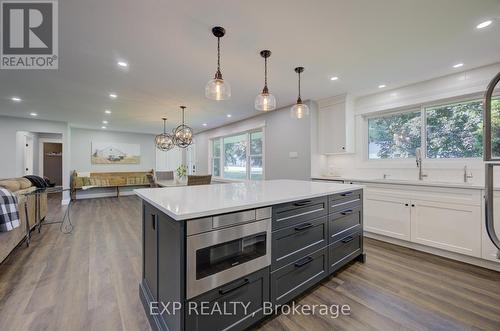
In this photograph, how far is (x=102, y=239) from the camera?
3.28 metres

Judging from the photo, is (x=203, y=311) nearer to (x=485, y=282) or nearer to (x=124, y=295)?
(x=124, y=295)

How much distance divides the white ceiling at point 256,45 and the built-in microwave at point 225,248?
64.6 inches

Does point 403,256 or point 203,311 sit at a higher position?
point 203,311

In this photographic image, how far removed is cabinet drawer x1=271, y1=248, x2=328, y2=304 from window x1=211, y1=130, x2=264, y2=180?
10.9 feet

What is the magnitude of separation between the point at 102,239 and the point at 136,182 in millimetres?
4956

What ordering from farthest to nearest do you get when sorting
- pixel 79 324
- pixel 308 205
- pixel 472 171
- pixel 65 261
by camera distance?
pixel 472 171, pixel 65 261, pixel 308 205, pixel 79 324

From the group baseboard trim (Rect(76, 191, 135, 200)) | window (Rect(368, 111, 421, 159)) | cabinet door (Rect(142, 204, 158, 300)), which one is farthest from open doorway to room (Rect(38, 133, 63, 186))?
window (Rect(368, 111, 421, 159))

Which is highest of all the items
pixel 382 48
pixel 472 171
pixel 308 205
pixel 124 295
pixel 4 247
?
pixel 382 48

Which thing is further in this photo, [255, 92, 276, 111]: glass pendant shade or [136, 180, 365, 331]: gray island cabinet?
[255, 92, 276, 111]: glass pendant shade

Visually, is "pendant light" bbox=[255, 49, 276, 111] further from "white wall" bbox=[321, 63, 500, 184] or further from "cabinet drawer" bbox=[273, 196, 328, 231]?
"white wall" bbox=[321, 63, 500, 184]

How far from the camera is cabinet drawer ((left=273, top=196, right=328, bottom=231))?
5.20ft

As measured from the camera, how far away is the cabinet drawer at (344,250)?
2.09 metres

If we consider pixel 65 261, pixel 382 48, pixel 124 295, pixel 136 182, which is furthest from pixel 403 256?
pixel 136 182

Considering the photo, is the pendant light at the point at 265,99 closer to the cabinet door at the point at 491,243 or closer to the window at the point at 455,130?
the cabinet door at the point at 491,243
